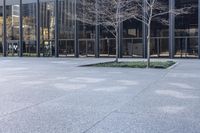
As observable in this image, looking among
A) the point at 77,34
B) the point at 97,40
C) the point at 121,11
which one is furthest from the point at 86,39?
the point at 121,11

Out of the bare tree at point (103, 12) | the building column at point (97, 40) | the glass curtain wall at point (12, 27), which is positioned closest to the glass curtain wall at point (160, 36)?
the bare tree at point (103, 12)

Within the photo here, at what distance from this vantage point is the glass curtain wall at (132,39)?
39.7m

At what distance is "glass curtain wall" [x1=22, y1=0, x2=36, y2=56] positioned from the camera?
46.6 metres

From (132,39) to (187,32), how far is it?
632 centimetres

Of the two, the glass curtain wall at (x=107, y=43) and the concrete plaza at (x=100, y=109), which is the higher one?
the glass curtain wall at (x=107, y=43)

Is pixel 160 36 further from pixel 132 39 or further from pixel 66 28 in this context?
pixel 66 28

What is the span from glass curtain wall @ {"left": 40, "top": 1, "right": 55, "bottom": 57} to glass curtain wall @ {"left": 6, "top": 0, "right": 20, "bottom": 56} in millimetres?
4409

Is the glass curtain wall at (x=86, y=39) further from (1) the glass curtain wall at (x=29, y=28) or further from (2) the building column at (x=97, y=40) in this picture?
(1) the glass curtain wall at (x=29, y=28)

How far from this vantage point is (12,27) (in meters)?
48.8

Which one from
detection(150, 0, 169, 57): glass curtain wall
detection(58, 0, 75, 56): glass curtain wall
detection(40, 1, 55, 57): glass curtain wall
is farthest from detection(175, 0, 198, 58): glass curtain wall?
detection(40, 1, 55, 57): glass curtain wall

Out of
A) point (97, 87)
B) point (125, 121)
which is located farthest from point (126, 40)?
point (125, 121)

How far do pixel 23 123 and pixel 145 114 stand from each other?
2736 millimetres

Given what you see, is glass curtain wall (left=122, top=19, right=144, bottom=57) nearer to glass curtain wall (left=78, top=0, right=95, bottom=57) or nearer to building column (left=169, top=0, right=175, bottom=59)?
building column (left=169, top=0, right=175, bottom=59)

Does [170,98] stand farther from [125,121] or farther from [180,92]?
[125,121]
